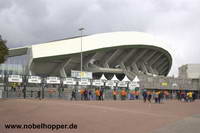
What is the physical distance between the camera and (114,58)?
186ft

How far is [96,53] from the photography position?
52625 millimetres

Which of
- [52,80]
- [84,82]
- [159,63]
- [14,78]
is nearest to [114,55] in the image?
[159,63]

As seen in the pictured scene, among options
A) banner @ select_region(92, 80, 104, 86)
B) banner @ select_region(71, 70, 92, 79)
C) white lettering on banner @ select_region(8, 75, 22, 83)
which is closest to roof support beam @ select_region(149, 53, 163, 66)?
banner @ select_region(71, 70, 92, 79)

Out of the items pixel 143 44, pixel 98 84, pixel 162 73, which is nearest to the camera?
pixel 98 84

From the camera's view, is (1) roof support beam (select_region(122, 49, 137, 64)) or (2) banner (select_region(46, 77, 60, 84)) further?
(1) roof support beam (select_region(122, 49, 137, 64))

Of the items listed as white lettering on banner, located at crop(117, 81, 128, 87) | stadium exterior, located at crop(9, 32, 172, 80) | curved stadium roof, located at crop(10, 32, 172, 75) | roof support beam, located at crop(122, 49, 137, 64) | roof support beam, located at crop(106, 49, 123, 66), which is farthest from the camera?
roof support beam, located at crop(122, 49, 137, 64)

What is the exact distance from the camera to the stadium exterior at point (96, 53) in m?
48.4

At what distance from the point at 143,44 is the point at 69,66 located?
17.3 m

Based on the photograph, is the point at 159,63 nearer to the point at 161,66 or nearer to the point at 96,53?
the point at 161,66

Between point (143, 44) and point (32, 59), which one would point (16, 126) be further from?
point (143, 44)

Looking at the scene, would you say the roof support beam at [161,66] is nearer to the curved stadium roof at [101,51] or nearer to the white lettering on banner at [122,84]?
the curved stadium roof at [101,51]

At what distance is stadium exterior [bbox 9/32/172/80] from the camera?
4844 centimetres

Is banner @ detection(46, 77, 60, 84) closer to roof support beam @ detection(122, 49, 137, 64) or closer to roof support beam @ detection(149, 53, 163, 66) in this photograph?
roof support beam @ detection(122, 49, 137, 64)

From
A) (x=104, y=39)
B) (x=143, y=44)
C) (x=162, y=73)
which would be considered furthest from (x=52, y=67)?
(x=162, y=73)
